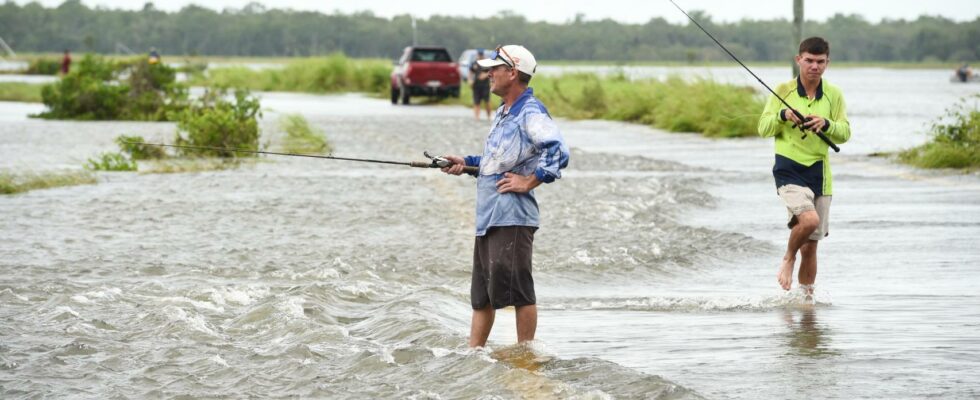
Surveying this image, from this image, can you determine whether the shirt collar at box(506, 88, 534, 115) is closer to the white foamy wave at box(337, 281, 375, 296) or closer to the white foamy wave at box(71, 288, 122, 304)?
the white foamy wave at box(337, 281, 375, 296)

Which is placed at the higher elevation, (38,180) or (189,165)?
(38,180)

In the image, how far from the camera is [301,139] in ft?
75.0

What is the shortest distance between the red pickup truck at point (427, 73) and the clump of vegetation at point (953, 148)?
25158 millimetres

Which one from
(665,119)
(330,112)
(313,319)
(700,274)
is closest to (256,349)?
(313,319)

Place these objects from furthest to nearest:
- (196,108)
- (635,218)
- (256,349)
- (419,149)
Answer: (196,108)
(419,149)
(635,218)
(256,349)

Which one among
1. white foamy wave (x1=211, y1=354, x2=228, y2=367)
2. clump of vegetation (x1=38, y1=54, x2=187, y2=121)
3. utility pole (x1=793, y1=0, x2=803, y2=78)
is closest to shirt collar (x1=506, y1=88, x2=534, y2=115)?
white foamy wave (x1=211, y1=354, x2=228, y2=367)

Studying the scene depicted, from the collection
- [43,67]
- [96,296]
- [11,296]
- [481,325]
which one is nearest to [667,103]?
[96,296]

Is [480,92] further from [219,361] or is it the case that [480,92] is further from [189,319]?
[219,361]

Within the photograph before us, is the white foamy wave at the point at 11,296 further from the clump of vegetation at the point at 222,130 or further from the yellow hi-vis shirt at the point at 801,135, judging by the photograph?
the clump of vegetation at the point at 222,130

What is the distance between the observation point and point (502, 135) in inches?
266

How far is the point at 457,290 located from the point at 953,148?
10275 millimetres

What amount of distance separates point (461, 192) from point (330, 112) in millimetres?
21818

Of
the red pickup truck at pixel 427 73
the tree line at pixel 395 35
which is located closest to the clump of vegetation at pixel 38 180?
the red pickup truck at pixel 427 73

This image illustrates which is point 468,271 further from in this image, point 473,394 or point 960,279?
point 473,394
